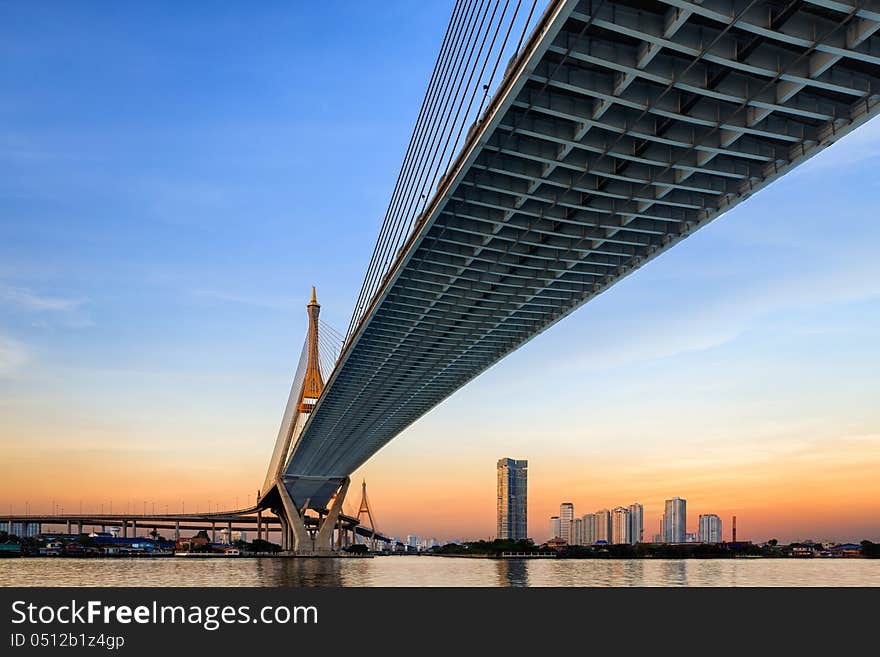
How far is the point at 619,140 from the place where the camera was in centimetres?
1697

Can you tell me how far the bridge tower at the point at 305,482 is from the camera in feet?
240

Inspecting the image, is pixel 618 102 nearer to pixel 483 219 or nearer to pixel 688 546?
pixel 483 219

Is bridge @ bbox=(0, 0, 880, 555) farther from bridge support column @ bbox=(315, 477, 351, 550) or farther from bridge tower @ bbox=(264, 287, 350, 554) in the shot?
bridge support column @ bbox=(315, 477, 351, 550)

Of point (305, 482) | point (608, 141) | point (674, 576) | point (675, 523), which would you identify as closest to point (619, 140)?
point (608, 141)

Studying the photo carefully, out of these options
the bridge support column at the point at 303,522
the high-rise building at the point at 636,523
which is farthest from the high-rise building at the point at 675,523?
the bridge support column at the point at 303,522

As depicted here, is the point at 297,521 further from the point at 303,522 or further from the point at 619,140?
the point at 619,140

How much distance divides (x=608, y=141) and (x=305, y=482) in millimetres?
70022

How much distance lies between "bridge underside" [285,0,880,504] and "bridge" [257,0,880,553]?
3cm

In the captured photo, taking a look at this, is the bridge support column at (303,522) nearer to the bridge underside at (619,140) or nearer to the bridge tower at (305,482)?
the bridge tower at (305,482)

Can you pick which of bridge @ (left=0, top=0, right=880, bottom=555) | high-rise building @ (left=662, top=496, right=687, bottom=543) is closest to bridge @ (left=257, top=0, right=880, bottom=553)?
bridge @ (left=0, top=0, right=880, bottom=555)

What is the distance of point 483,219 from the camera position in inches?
797

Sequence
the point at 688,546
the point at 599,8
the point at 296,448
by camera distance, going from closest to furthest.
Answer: the point at 599,8 → the point at 296,448 → the point at 688,546
